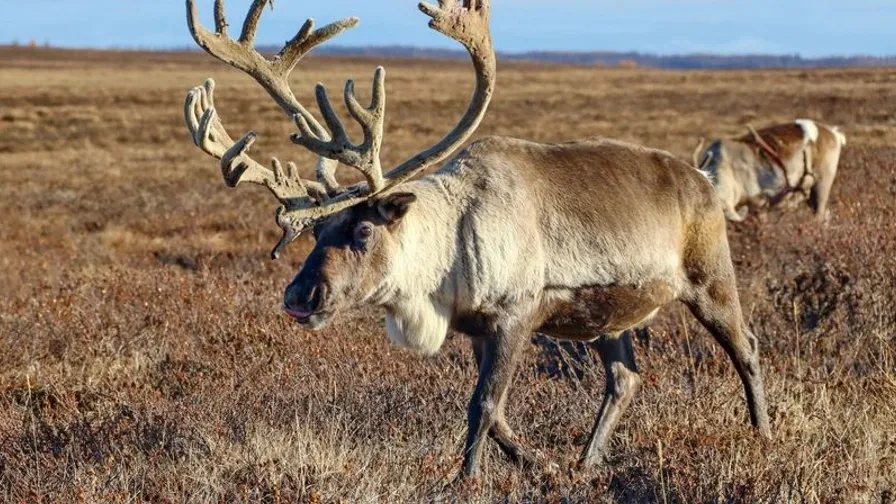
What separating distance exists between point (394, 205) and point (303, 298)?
524 millimetres

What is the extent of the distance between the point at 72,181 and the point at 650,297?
54.7 feet

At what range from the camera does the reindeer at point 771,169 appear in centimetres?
1341

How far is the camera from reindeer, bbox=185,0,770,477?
4.92m

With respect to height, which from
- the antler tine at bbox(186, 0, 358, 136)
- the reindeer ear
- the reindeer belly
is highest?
the antler tine at bbox(186, 0, 358, 136)

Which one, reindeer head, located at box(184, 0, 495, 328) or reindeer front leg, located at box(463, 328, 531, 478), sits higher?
reindeer head, located at box(184, 0, 495, 328)

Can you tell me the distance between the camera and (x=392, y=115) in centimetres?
4075

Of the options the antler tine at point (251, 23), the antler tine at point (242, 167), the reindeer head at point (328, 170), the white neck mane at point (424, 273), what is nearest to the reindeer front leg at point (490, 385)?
the white neck mane at point (424, 273)

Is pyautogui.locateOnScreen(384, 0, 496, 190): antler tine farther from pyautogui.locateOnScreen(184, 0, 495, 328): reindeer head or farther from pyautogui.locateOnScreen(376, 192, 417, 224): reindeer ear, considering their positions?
pyautogui.locateOnScreen(376, 192, 417, 224): reindeer ear

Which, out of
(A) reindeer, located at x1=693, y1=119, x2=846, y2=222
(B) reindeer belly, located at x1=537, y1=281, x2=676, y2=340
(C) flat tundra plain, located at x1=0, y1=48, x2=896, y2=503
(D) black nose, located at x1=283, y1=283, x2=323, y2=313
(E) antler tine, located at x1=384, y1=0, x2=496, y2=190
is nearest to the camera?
(C) flat tundra plain, located at x1=0, y1=48, x2=896, y2=503

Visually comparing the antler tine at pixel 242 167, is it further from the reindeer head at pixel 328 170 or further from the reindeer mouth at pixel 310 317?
the reindeer mouth at pixel 310 317

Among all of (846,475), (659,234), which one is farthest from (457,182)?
(846,475)

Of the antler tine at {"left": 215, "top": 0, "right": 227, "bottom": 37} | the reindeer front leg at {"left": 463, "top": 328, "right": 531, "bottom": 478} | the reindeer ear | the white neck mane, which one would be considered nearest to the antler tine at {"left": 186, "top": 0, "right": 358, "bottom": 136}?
the antler tine at {"left": 215, "top": 0, "right": 227, "bottom": 37}

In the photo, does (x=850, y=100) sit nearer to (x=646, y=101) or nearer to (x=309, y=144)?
(x=646, y=101)

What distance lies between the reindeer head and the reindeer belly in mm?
754
